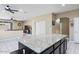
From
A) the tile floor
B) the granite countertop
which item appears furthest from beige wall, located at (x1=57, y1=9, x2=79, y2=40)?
the tile floor

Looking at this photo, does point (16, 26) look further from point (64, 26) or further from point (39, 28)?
point (64, 26)

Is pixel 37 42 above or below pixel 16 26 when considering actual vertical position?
below

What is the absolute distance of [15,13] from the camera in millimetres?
1332

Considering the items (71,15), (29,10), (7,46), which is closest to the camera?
(7,46)

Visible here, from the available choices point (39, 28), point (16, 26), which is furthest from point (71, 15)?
point (16, 26)

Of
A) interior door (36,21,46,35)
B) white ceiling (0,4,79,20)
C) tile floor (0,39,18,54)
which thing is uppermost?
white ceiling (0,4,79,20)

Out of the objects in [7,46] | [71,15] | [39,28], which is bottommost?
[7,46]

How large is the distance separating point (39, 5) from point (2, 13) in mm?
452

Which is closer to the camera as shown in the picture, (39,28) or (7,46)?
(7,46)

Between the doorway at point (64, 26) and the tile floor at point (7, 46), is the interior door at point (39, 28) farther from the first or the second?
the tile floor at point (7, 46)

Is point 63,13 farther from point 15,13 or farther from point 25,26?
point 15,13

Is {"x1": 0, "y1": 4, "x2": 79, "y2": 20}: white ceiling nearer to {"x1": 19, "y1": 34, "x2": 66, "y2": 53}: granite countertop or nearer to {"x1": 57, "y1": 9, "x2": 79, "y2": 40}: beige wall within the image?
{"x1": 57, "y1": 9, "x2": 79, "y2": 40}: beige wall

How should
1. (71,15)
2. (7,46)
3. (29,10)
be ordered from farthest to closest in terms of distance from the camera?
(71,15) → (29,10) → (7,46)
